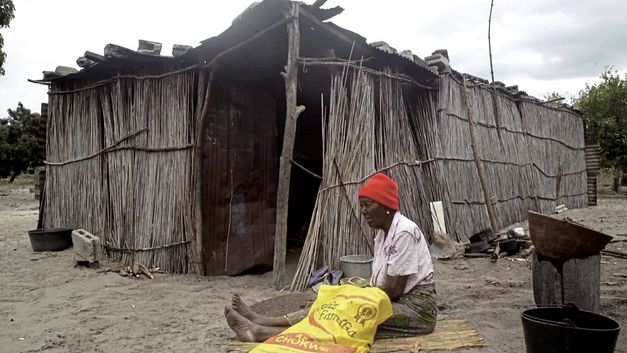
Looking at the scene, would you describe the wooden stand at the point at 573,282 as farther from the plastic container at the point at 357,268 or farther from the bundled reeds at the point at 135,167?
the bundled reeds at the point at 135,167

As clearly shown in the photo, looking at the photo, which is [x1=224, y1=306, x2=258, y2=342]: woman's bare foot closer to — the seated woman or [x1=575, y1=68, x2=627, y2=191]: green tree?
the seated woman

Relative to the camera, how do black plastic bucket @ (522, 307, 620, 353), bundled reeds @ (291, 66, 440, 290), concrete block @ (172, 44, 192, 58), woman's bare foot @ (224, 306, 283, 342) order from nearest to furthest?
black plastic bucket @ (522, 307, 620, 353) < woman's bare foot @ (224, 306, 283, 342) < bundled reeds @ (291, 66, 440, 290) < concrete block @ (172, 44, 192, 58)

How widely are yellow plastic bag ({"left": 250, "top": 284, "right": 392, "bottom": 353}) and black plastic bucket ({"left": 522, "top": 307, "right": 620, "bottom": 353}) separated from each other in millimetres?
801

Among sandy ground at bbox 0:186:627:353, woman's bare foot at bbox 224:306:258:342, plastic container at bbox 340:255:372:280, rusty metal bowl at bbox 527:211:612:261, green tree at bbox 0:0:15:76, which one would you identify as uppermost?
green tree at bbox 0:0:15:76

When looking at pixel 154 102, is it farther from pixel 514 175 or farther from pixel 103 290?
pixel 514 175

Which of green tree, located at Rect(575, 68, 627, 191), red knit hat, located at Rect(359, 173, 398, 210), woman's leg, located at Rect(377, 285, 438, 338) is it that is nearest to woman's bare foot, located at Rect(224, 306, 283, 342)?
woman's leg, located at Rect(377, 285, 438, 338)

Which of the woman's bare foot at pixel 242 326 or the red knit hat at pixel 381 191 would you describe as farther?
the woman's bare foot at pixel 242 326

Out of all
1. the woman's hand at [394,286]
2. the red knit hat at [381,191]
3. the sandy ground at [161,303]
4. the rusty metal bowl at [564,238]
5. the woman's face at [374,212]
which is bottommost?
the sandy ground at [161,303]

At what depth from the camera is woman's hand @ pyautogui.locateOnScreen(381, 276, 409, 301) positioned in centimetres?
277

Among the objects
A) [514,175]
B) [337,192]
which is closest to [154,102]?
[337,192]

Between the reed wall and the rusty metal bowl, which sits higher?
the reed wall

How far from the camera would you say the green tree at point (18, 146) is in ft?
65.3

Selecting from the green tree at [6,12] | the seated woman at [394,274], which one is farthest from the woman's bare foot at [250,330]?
the green tree at [6,12]

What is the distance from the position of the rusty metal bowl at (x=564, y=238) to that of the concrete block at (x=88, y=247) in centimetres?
471
